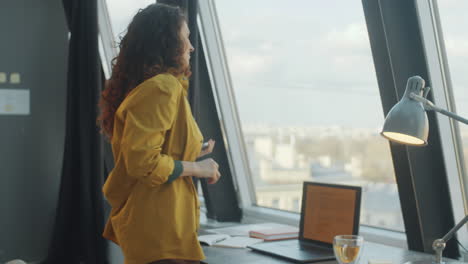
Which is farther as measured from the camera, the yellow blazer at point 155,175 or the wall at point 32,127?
the wall at point 32,127

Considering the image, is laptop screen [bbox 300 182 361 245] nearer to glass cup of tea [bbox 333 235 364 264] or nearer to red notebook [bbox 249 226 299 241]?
red notebook [bbox 249 226 299 241]

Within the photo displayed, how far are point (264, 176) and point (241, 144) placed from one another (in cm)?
28

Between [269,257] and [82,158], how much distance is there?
2.22m

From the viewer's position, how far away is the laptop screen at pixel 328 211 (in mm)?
2062

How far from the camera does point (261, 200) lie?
11.4ft

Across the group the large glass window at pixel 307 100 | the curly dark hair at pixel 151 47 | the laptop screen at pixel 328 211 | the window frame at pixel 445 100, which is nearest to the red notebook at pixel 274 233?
the laptop screen at pixel 328 211

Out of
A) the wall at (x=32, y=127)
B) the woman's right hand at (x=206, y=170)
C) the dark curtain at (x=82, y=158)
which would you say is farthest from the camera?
the wall at (x=32, y=127)

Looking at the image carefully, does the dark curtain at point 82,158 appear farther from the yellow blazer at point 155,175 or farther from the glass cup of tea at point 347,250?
the glass cup of tea at point 347,250

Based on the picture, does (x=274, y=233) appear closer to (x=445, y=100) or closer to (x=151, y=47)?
(x=445, y=100)

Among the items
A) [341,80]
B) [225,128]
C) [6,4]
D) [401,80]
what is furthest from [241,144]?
[6,4]

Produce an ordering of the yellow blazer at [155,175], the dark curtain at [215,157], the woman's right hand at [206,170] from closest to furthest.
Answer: the yellow blazer at [155,175] < the woman's right hand at [206,170] < the dark curtain at [215,157]

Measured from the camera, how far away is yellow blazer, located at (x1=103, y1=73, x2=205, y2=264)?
1.77 m

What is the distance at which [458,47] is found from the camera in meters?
2.11

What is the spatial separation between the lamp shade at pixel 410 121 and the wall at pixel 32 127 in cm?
345
